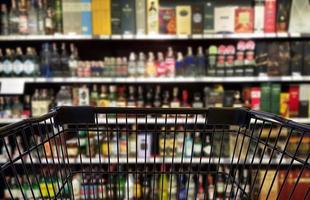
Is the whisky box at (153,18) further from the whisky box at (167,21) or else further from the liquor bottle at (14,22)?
the liquor bottle at (14,22)

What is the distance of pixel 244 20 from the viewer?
1980 mm

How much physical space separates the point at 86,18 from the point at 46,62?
452 millimetres

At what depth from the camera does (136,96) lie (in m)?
2.18

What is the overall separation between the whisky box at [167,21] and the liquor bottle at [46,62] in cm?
86

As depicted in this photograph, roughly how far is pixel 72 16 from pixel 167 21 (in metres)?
0.69

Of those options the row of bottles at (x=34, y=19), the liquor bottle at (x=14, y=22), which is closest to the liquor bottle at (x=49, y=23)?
the row of bottles at (x=34, y=19)

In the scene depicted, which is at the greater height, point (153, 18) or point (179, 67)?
point (153, 18)

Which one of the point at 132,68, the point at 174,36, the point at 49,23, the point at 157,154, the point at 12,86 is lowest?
the point at 157,154

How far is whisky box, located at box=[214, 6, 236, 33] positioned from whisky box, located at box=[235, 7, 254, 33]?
4 centimetres

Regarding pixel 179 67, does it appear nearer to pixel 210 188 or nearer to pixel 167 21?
pixel 167 21

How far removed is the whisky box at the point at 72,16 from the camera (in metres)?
1.99

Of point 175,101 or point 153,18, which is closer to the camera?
point 153,18

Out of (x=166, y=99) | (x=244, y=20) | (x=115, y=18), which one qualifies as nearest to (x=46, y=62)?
(x=115, y=18)

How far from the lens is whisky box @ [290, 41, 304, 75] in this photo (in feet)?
6.56
